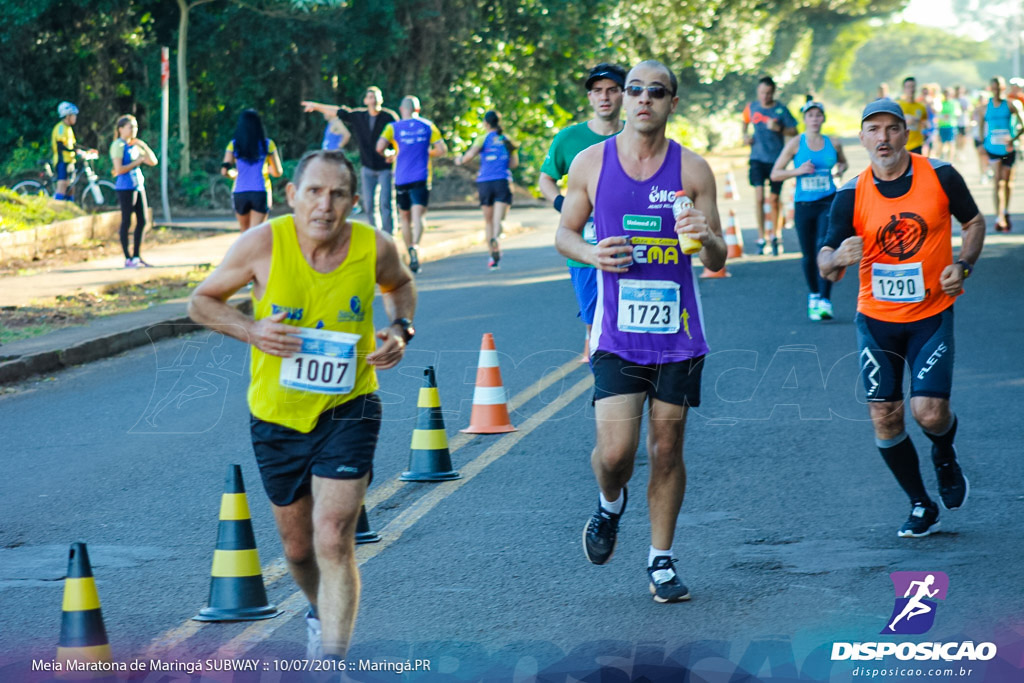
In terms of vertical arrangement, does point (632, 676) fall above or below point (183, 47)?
below

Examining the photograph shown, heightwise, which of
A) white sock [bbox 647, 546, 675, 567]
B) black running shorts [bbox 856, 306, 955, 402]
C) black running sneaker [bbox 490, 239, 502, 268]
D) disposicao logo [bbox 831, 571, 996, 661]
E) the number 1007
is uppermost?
the number 1007

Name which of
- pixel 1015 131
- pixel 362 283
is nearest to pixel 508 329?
pixel 362 283

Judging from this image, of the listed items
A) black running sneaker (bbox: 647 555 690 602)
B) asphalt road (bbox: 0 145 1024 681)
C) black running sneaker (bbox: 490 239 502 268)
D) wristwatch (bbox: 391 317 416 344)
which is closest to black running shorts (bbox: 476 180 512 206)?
black running sneaker (bbox: 490 239 502 268)

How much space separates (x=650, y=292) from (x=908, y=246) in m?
1.45

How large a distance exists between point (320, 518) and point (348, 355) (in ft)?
1.73

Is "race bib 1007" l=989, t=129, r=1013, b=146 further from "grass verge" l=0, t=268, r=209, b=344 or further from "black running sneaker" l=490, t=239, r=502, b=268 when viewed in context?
"grass verge" l=0, t=268, r=209, b=344

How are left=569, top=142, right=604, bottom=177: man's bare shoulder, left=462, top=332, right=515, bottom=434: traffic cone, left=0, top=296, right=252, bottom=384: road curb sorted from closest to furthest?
A: left=569, top=142, right=604, bottom=177: man's bare shoulder
left=462, top=332, right=515, bottom=434: traffic cone
left=0, top=296, right=252, bottom=384: road curb

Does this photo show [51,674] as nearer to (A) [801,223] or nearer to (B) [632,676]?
(B) [632,676]

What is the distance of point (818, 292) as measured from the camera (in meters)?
12.5

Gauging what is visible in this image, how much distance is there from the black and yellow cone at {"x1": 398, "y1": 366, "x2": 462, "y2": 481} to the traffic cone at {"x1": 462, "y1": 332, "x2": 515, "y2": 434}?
116 centimetres

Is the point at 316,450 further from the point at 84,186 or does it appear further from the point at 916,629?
the point at 84,186

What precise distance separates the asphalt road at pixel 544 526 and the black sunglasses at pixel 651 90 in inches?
74.4

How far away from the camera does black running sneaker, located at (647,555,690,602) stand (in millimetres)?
5184

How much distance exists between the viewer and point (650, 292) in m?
5.25
